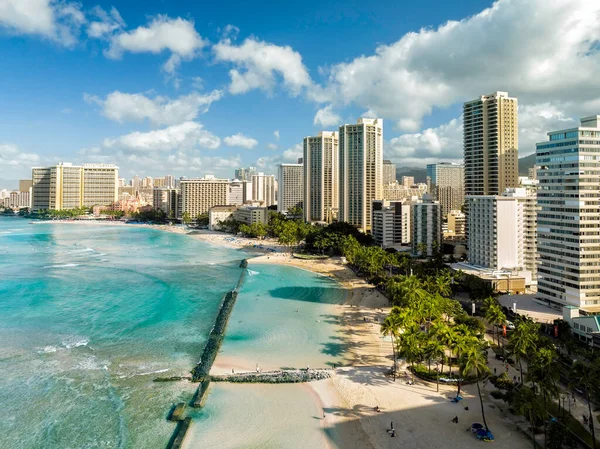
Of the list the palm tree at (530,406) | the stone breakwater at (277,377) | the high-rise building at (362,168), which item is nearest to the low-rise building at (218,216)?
the high-rise building at (362,168)

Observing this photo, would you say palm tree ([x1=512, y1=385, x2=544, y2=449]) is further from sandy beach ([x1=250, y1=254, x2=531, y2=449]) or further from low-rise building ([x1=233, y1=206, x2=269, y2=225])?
low-rise building ([x1=233, y1=206, x2=269, y2=225])

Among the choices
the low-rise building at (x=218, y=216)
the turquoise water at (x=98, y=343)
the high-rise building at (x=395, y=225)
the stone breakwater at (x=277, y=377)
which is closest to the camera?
the turquoise water at (x=98, y=343)

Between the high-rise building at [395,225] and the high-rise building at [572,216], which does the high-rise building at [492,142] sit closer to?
the high-rise building at [395,225]

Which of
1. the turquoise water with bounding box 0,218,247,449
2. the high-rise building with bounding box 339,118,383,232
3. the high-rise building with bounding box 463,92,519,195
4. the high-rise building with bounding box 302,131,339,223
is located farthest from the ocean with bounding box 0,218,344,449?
the high-rise building with bounding box 302,131,339,223

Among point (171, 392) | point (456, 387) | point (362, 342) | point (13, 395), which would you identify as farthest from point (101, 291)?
point (456, 387)

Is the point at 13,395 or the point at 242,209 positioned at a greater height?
the point at 242,209

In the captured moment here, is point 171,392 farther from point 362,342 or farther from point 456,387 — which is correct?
point 456,387
